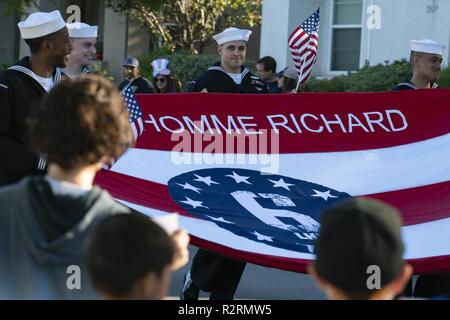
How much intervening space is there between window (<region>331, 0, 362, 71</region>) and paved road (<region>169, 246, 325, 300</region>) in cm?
977

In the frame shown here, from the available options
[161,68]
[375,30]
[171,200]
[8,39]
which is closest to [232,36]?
[171,200]

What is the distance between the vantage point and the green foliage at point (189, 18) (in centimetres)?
2211

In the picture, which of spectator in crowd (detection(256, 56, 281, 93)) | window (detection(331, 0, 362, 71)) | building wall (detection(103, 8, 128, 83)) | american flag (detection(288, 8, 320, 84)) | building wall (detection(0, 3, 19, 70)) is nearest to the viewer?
american flag (detection(288, 8, 320, 84))

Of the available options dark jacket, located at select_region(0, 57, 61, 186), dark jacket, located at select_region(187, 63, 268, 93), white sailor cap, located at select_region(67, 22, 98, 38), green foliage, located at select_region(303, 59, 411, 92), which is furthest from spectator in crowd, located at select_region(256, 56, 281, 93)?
dark jacket, located at select_region(0, 57, 61, 186)

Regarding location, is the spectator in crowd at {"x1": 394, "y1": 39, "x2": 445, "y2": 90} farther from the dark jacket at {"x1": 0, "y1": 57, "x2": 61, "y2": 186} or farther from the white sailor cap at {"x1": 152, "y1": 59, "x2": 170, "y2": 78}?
the white sailor cap at {"x1": 152, "y1": 59, "x2": 170, "y2": 78}

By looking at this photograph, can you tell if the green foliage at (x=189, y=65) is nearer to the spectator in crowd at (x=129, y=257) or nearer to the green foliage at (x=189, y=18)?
the green foliage at (x=189, y=18)

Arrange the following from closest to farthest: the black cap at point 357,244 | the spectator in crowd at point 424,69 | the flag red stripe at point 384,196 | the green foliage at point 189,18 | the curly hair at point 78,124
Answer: the black cap at point 357,244 < the curly hair at point 78,124 < the flag red stripe at point 384,196 < the spectator in crowd at point 424,69 < the green foliage at point 189,18

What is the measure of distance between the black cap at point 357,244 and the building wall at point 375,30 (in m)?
13.6

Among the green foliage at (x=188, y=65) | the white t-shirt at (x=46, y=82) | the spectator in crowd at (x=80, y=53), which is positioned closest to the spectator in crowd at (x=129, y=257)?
the white t-shirt at (x=46, y=82)

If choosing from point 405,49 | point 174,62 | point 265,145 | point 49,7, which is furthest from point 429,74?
point 49,7

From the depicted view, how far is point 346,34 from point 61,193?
51.9 feet

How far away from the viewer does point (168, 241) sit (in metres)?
2.90

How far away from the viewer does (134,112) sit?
24.3 feet

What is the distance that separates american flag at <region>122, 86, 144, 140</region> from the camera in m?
7.38
